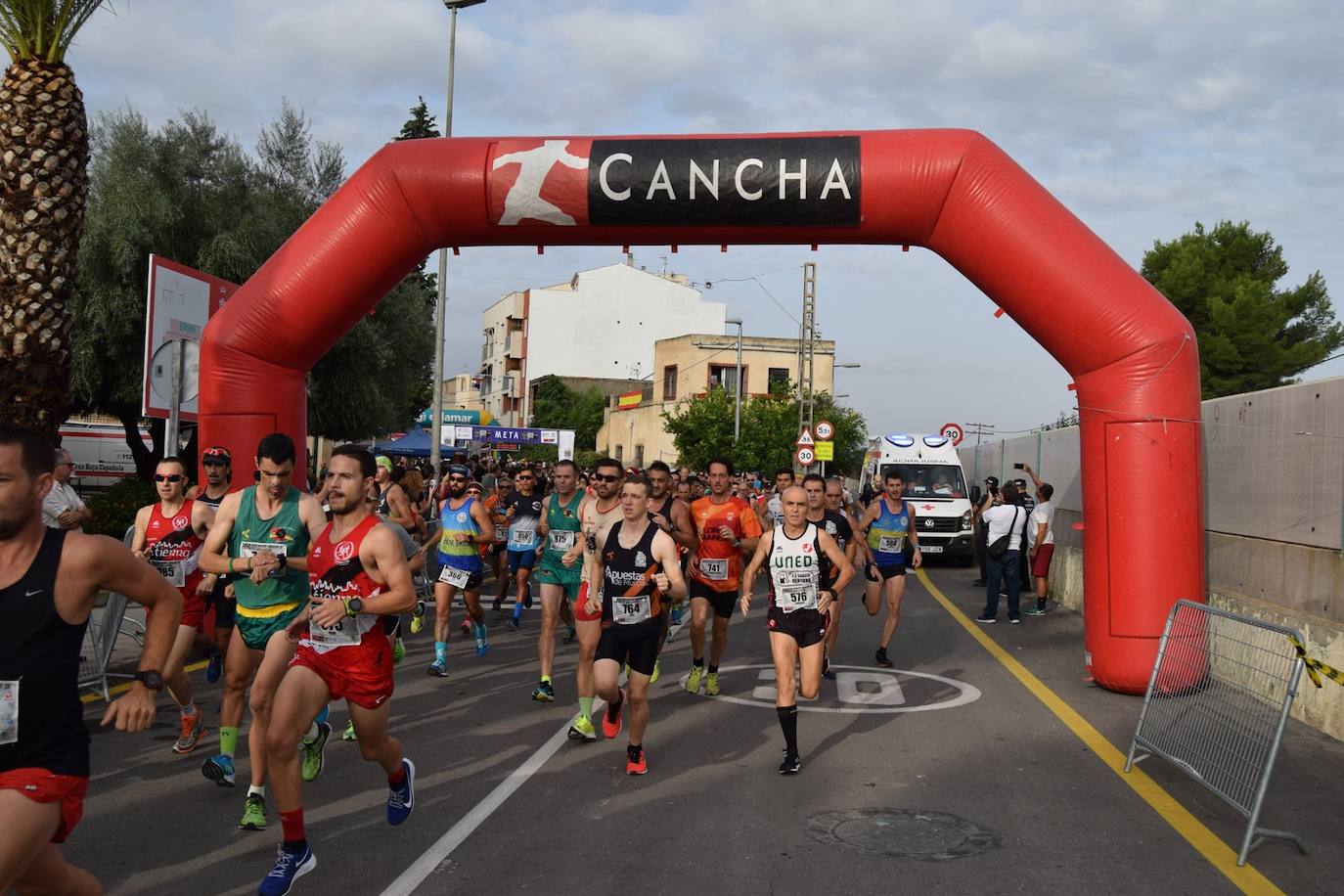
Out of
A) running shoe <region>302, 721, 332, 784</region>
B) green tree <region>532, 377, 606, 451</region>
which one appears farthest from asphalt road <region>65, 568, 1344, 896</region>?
green tree <region>532, 377, 606, 451</region>

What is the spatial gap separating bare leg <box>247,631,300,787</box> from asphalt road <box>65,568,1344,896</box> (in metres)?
0.34

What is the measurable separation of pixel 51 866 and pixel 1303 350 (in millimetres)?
41464

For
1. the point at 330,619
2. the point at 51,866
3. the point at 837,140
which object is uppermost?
the point at 837,140

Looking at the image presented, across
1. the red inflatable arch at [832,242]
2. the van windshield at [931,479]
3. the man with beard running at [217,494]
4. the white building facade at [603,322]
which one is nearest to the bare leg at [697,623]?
the red inflatable arch at [832,242]

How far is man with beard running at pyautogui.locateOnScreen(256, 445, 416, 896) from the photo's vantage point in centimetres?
509

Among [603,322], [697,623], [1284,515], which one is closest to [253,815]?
[697,623]

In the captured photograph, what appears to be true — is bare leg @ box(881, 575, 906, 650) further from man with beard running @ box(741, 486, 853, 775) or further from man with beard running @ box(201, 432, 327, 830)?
man with beard running @ box(201, 432, 327, 830)

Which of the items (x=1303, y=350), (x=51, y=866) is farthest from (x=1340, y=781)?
(x=1303, y=350)

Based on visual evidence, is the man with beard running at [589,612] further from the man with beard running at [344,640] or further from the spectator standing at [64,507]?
the spectator standing at [64,507]

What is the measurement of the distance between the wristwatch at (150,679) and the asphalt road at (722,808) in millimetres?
1540

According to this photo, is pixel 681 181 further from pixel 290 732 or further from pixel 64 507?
pixel 290 732

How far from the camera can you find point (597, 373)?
7962 cm

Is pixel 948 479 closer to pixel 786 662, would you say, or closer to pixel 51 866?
pixel 786 662

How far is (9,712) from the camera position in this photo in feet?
11.1
